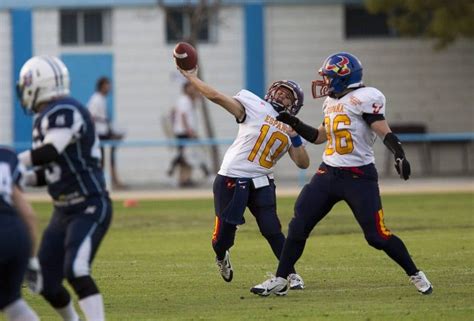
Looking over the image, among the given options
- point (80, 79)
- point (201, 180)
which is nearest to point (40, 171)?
point (201, 180)

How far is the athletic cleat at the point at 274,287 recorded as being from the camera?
1054cm

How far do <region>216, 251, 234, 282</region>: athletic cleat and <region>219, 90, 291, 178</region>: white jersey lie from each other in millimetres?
747

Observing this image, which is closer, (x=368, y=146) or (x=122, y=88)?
(x=368, y=146)

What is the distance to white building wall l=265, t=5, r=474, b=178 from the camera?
28.8 metres

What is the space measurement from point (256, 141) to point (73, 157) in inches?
111

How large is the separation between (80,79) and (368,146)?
730 inches

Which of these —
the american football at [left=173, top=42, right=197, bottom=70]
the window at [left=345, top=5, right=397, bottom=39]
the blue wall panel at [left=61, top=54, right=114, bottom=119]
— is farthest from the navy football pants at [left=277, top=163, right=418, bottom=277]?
the window at [left=345, top=5, right=397, bottom=39]

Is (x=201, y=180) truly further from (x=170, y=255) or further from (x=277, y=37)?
(x=170, y=255)

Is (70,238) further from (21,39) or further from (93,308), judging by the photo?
(21,39)

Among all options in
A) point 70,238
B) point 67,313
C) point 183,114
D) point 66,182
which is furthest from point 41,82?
point 183,114

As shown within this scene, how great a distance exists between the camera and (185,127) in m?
24.8

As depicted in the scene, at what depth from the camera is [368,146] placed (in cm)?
1053

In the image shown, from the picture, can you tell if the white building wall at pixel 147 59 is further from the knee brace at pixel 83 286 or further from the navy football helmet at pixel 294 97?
the knee brace at pixel 83 286

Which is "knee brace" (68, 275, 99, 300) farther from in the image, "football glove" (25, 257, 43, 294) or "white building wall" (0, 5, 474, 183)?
"white building wall" (0, 5, 474, 183)
